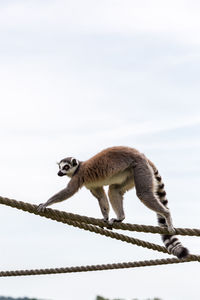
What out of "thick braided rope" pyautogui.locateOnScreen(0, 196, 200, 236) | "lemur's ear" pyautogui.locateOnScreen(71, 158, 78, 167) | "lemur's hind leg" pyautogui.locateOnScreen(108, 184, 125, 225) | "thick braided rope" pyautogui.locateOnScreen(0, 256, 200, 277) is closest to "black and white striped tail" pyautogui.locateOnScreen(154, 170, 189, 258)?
"thick braided rope" pyautogui.locateOnScreen(0, 196, 200, 236)

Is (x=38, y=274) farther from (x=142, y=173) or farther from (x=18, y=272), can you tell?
(x=142, y=173)

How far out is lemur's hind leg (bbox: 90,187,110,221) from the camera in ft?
18.8

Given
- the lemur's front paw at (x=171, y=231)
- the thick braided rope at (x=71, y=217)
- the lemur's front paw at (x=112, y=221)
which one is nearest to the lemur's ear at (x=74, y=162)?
the lemur's front paw at (x=112, y=221)

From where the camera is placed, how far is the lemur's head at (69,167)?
235 inches

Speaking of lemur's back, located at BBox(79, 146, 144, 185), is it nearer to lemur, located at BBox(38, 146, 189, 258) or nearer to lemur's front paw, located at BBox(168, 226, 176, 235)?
lemur, located at BBox(38, 146, 189, 258)

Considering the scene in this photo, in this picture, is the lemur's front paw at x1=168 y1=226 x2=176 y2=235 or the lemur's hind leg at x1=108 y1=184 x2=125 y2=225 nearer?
the lemur's front paw at x1=168 y1=226 x2=176 y2=235

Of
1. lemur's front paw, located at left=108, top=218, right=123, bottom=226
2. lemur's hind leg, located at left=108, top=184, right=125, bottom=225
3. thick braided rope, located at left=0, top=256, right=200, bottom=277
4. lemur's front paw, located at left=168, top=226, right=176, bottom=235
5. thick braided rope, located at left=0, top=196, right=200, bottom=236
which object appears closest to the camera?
thick braided rope, located at left=0, top=196, right=200, bottom=236

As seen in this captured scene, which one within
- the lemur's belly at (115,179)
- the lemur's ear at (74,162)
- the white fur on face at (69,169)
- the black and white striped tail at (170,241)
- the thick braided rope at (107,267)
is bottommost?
the thick braided rope at (107,267)

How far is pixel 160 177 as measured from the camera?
19.8 feet

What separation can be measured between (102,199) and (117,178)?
302mm

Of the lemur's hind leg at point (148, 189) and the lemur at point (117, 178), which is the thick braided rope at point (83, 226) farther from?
the lemur's hind leg at point (148, 189)

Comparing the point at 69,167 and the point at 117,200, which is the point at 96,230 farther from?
the point at 69,167

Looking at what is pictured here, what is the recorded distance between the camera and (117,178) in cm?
575

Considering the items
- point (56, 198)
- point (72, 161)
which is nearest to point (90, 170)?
point (72, 161)
